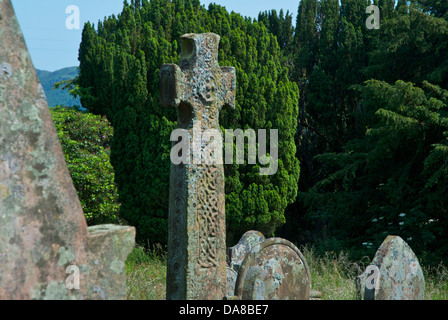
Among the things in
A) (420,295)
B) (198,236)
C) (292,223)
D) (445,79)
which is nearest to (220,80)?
(198,236)

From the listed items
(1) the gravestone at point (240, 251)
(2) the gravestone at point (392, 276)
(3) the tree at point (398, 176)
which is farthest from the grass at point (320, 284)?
(3) the tree at point (398, 176)

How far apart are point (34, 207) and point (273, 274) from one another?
291 cm

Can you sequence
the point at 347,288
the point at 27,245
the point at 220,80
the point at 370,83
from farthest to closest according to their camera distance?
the point at 370,83 → the point at 347,288 → the point at 220,80 → the point at 27,245

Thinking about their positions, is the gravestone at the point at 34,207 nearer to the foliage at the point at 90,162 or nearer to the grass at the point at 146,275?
the grass at the point at 146,275

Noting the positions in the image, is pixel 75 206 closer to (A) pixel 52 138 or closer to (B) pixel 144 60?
(A) pixel 52 138

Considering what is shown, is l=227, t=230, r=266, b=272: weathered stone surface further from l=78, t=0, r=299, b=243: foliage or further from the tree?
the tree

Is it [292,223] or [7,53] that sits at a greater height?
[7,53]

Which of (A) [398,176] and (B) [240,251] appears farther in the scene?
(A) [398,176]

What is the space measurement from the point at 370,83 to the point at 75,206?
31.6ft

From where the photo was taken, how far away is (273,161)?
1147 centimetres

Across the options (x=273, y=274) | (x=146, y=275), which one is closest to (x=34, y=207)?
(x=273, y=274)

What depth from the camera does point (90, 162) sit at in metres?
14.4

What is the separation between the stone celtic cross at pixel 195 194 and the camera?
503cm

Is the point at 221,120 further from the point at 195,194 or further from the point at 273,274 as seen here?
the point at 273,274
